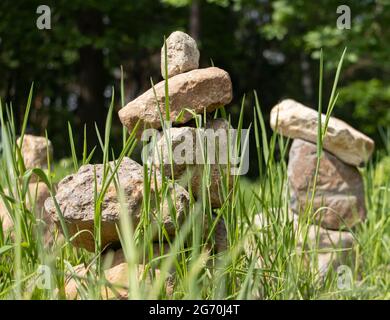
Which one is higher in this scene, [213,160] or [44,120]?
[213,160]

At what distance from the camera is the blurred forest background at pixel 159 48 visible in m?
8.10

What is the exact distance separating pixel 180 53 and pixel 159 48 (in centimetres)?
882

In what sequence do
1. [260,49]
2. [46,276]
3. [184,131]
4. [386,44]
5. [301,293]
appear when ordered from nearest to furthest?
[46,276] < [301,293] < [184,131] < [386,44] < [260,49]

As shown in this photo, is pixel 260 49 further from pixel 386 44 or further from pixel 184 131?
pixel 184 131

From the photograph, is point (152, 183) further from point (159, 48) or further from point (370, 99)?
point (159, 48)

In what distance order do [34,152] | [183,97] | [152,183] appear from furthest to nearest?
[34,152] < [183,97] < [152,183]

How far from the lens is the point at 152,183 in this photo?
2.16 m

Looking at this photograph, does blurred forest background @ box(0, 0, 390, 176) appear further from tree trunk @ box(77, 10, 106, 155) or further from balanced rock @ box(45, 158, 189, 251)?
balanced rock @ box(45, 158, 189, 251)

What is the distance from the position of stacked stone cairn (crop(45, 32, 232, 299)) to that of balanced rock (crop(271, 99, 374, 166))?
1162 millimetres

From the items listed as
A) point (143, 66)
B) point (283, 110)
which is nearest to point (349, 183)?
point (283, 110)

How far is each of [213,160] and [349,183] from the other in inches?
67.3

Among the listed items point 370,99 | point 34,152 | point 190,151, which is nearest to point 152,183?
point 190,151

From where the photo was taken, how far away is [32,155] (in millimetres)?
3363

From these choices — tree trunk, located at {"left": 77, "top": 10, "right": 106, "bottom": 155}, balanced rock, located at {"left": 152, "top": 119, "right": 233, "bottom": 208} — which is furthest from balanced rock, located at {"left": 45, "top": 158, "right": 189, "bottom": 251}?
tree trunk, located at {"left": 77, "top": 10, "right": 106, "bottom": 155}
